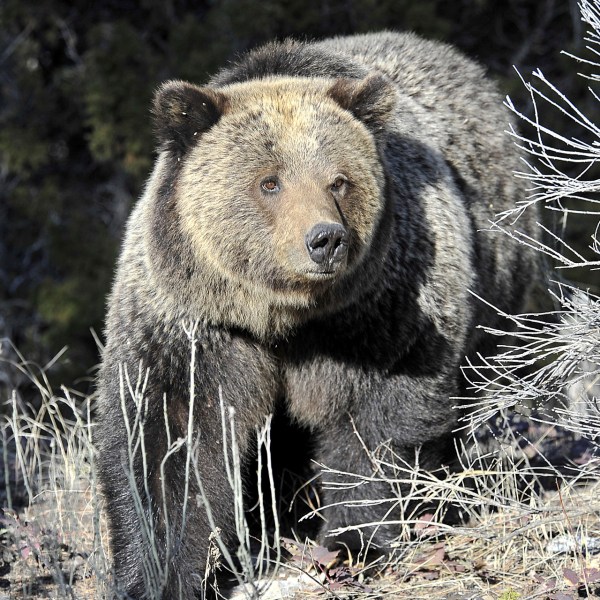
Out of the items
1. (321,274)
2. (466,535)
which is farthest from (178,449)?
(466,535)

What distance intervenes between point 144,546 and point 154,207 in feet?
5.12

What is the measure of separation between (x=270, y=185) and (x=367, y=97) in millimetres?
707

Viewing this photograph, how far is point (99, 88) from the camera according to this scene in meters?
10.1

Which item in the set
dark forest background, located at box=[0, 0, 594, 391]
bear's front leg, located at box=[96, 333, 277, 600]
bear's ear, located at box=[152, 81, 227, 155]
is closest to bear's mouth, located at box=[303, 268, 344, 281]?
bear's front leg, located at box=[96, 333, 277, 600]

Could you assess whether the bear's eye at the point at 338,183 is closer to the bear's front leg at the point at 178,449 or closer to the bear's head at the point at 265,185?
the bear's head at the point at 265,185

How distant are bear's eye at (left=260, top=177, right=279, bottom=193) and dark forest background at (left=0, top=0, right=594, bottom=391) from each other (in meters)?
5.82

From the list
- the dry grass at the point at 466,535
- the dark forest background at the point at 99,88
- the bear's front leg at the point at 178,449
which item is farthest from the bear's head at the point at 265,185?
the dark forest background at the point at 99,88

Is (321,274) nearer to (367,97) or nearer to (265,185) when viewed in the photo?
(265,185)

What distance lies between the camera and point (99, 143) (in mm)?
10281

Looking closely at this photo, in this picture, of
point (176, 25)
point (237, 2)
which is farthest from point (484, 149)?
point (176, 25)

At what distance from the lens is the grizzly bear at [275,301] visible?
14.5 ft

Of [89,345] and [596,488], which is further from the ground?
[596,488]

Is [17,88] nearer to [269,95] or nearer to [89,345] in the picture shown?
[89,345]

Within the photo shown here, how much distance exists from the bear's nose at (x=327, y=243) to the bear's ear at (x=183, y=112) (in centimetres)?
81
